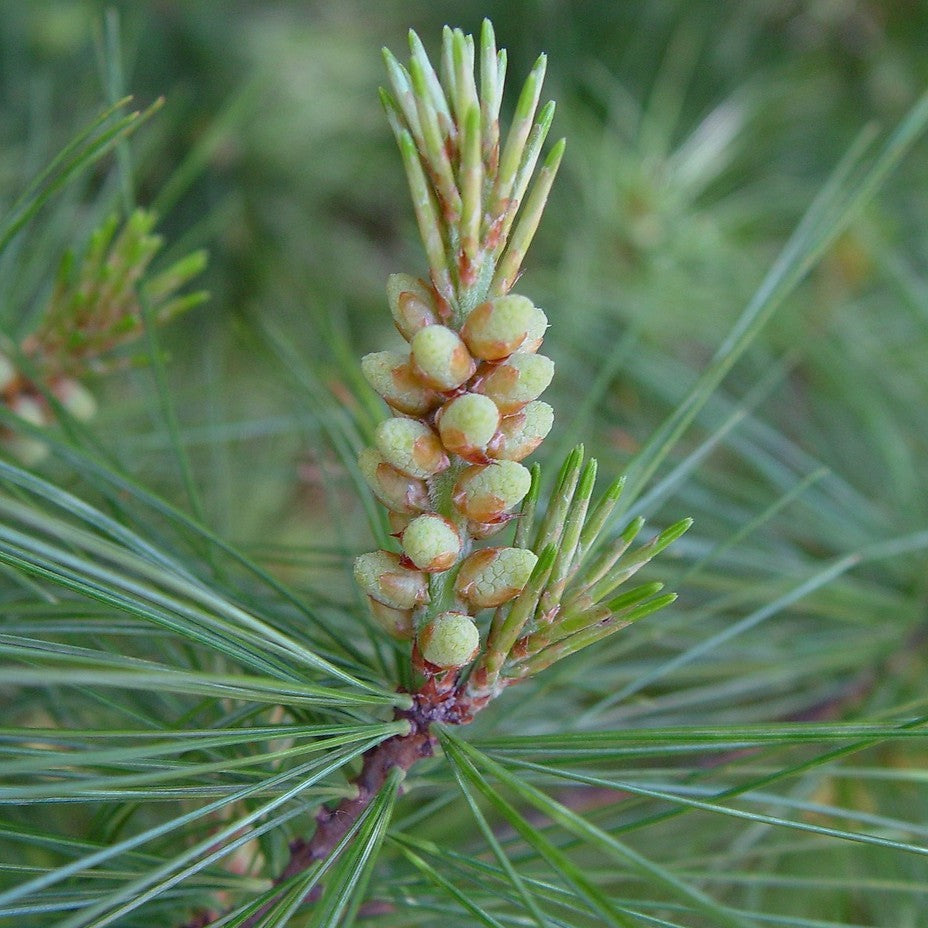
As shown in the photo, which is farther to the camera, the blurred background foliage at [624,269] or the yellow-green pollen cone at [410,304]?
the blurred background foliage at [624,269]

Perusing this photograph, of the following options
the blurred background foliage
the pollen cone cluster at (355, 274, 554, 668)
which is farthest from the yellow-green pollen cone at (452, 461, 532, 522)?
the blurred background foliage

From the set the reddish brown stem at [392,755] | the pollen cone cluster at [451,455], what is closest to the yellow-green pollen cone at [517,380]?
the pollen cone cluster at [451,455]

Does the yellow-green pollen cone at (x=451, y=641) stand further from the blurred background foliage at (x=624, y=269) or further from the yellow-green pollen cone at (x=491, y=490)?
the blurred background foliage at (x=624, y=269)

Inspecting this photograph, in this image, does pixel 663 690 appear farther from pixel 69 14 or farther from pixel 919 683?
pixel 69 14

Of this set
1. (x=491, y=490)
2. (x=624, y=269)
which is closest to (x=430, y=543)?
(x=491, y=490)

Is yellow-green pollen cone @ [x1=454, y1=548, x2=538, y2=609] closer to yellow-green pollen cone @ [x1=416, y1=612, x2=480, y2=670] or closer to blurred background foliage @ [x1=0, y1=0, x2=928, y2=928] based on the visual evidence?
yellow-green pollen cone @ [x1=416, y1=612, x2=480, y2=670]

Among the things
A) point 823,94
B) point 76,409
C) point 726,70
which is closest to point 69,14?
point 76,409
